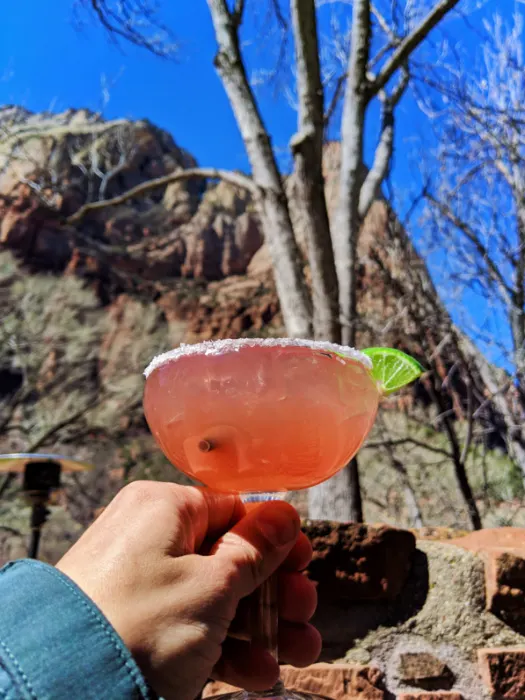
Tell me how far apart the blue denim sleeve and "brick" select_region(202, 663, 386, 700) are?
31.9 inches

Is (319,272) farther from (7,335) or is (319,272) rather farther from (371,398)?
(7,335)

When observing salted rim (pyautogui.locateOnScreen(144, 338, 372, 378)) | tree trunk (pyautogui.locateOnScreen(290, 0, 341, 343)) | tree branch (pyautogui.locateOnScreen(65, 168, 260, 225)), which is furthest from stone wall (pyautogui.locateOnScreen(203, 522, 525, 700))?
tree branch (pyautogui.locateOnScreen(65, 168, 260, 225))

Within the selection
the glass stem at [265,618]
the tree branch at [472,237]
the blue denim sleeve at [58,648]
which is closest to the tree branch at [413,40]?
the tree branch at [472,237]

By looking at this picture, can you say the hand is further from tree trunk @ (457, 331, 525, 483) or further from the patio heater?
tree trunk @ (457, 331, 525, 483)

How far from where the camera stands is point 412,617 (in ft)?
4.72

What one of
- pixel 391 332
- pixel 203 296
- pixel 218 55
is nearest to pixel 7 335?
pixel 391 332

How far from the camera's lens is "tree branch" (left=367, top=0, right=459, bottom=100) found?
3.31m

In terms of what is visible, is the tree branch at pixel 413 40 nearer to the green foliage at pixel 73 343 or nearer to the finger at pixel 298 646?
the finger at pixel 298 646

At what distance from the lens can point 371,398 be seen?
107cm

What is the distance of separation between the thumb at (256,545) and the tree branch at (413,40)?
129 inches

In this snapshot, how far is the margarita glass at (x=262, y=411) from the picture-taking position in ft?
3.03

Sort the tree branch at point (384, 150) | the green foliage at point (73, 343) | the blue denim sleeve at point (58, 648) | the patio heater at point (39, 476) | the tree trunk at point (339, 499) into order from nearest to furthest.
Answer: the blue denim sleeve at point (58, 648)
the tree trunk at point (339, 499)
the patio heater at point (39, 476)
the tree branch at point (384, 150)
the green foliage at point (73, 343)

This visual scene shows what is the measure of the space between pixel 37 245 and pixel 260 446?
88.9ft

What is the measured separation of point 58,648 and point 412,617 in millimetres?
1059
